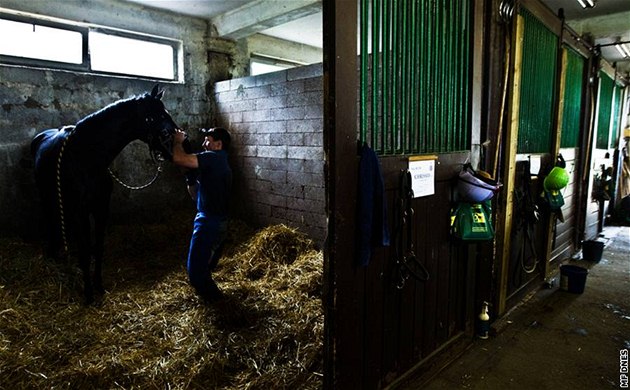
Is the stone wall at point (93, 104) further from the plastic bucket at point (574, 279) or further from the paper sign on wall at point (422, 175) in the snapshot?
the plastic bucket at point (574, 279)

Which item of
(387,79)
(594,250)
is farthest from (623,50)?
(387,79)

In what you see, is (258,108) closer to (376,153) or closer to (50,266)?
(50,266)

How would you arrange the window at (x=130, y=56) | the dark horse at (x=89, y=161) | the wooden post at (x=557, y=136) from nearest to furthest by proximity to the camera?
1. the dark horse at (x=89, y=161)
2. the wooden post at (x=557, y=136)
3. the window at (x=130, y=56)

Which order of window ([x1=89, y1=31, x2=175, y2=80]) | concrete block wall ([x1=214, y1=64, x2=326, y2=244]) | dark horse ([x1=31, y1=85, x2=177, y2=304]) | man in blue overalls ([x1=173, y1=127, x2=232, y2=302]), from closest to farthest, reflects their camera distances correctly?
man in blue overalls ([x1=173, y1=127, x2=232, y2=302]), dark horse ([x1=31, y1=85, x2=177, y2=304]), concrete block wall ([x1=214, y1=64, x2=326, y2=244]), window ([x1=89, y1=31, x2=175, y2=80])

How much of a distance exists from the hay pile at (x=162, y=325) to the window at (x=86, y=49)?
191cm

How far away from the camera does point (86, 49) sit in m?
4.46

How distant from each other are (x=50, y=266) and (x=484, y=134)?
3561mm

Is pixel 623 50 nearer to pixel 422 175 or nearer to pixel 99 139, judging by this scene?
pixel 422 175

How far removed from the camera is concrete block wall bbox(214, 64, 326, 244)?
416 centimetres

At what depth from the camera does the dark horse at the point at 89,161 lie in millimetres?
3109

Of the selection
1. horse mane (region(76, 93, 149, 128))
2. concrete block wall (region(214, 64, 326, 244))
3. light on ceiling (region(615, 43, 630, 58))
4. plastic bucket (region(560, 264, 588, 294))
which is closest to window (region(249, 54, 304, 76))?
concrete block wall (region(214, 64, 326, 244))

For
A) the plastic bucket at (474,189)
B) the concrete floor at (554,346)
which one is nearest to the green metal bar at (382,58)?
the plastic bucket at (474,189)

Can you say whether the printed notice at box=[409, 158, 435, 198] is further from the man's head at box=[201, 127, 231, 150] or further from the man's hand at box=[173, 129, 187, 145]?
the man's hand at box=[173, 129, 187, 145]

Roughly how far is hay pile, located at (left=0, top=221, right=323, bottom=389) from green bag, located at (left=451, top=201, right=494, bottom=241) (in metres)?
1.11
